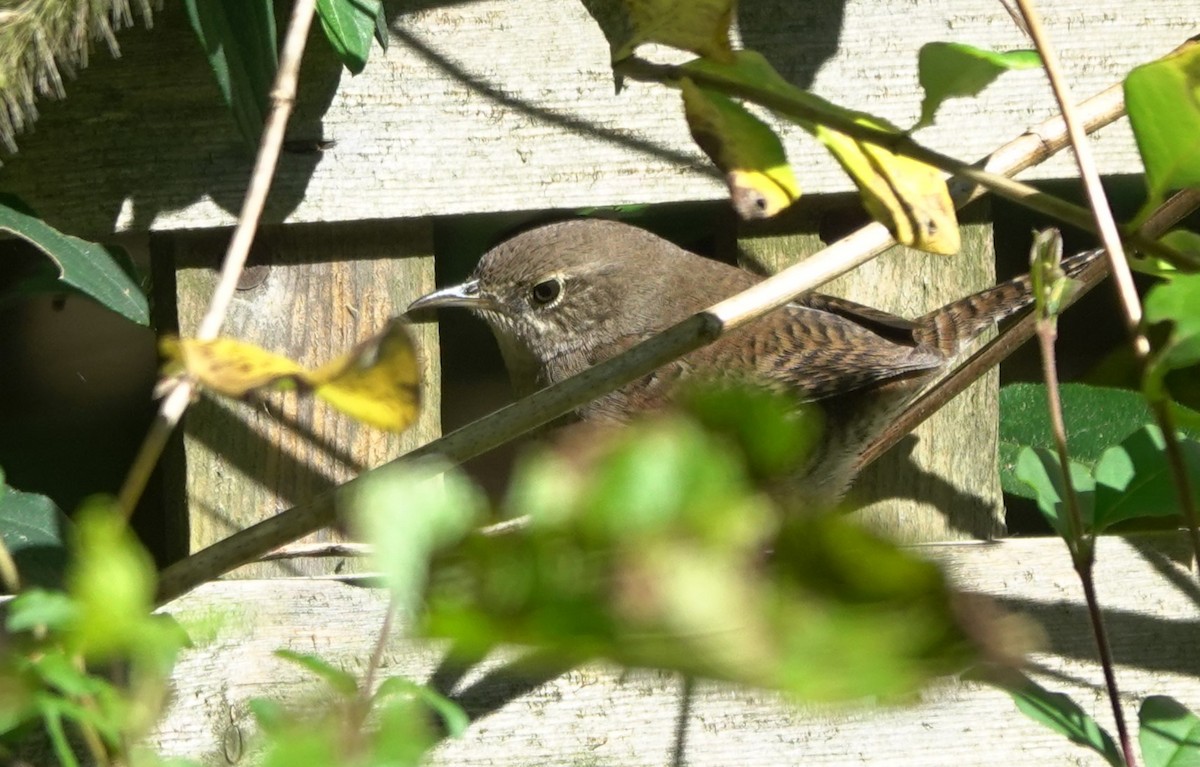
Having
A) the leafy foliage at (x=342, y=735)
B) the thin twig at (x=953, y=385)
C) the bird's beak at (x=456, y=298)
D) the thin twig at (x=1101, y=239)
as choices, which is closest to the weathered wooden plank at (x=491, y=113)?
the bird's beak at (x=456, y=298)

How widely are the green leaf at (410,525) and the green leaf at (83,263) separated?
161 cm

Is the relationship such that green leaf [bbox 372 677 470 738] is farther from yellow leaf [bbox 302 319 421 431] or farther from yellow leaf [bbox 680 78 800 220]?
yellow leaf [bbox 680 78 800 220]

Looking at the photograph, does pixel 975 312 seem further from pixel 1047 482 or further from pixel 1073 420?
pixel 1047 482

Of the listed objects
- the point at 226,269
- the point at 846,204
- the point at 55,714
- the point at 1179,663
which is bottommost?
the point at 1179,663

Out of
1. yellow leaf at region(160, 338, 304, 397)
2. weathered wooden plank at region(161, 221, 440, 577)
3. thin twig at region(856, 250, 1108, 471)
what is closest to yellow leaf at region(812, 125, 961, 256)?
yellow leaf at region(160, 338, 304, 397)

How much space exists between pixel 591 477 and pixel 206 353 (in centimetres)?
31

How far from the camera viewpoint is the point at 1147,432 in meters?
1.37

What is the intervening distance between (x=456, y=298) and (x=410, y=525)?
8.40 ft

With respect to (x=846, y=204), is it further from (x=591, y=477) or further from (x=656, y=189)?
(x=591, y=477)

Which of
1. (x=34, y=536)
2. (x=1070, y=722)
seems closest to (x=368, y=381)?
(x=1070, y=722)

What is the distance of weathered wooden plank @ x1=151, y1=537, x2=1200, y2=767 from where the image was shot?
1.98 metres

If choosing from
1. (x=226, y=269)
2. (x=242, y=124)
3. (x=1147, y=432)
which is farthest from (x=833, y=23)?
(x=226, y=269)

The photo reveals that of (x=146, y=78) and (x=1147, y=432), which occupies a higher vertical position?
(x=146, y=78)

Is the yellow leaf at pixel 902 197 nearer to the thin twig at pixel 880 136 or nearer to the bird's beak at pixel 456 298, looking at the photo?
the thin twig at pixel 880 136
